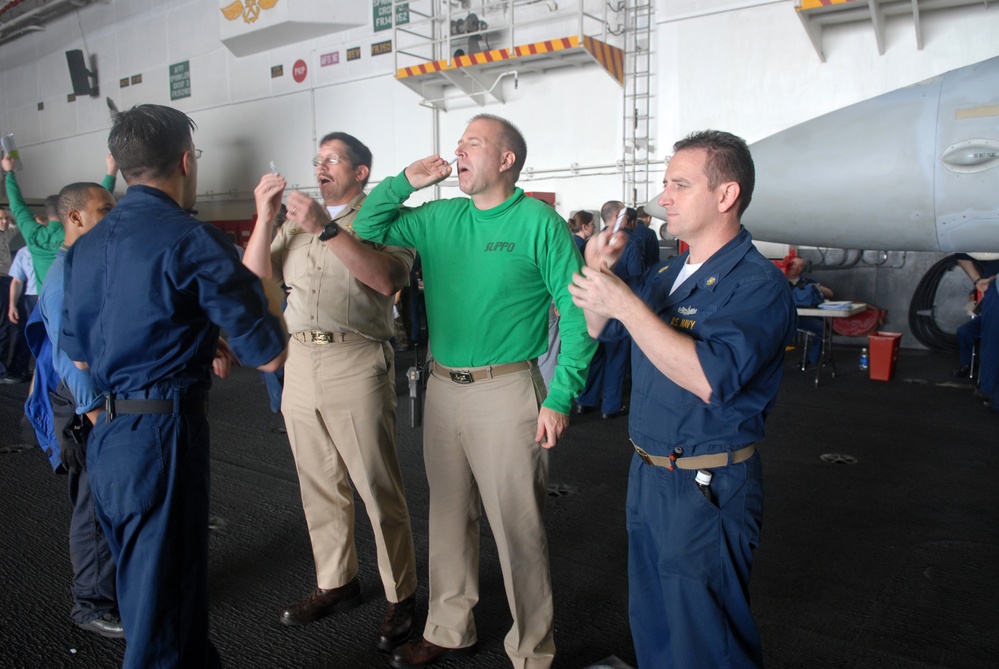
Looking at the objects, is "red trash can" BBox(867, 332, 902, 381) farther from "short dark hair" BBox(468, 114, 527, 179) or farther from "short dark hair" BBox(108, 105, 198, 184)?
"short dark hair" BBox(108, 105, 198, 184)

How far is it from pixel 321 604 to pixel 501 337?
4.27 feet

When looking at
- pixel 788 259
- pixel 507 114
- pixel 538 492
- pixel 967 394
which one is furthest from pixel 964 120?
pixel 507 114

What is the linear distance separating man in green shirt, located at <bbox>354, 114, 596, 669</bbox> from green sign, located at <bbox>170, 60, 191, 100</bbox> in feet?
46.6

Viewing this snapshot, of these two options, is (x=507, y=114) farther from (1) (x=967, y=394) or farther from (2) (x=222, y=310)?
(2) (x=222, y=310)

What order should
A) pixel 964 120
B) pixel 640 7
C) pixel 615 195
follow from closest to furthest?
1. pixel 964 120
2. pixel 640 7
3. pixel 615 195

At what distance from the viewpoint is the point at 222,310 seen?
5.35 feet

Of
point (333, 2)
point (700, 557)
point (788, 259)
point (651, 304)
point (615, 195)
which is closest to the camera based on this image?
point (700, 557)

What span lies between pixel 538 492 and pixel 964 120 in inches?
66.8

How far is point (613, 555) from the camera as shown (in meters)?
3.09

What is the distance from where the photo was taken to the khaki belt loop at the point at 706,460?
159cm

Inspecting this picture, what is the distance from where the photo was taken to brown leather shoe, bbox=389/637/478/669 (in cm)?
225

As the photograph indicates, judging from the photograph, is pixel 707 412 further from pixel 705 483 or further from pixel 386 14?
pixel 386 14

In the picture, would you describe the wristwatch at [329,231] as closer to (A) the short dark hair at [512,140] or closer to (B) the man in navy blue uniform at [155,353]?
(B) the man in navy blue uniform at [155,353]

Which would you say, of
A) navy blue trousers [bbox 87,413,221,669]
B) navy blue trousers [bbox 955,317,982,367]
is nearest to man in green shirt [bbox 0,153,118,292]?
navy blue trousers [bbox 87,413,221,669]
